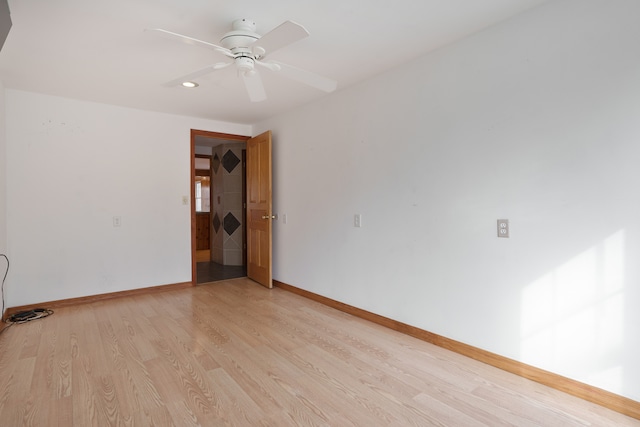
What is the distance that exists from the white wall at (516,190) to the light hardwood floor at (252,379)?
0.34 meters

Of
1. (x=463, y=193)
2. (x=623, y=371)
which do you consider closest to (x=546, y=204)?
(x=463, y=193)

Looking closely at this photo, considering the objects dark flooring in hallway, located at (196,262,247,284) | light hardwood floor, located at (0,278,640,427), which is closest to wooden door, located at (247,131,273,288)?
dark flooring in hallway, located at (196,262,247,284)

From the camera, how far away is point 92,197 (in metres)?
3.99

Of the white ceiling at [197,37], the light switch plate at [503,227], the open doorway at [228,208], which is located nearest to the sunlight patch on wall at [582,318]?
the light switch plate at [503,227]

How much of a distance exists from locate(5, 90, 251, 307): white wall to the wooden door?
0.82 meters

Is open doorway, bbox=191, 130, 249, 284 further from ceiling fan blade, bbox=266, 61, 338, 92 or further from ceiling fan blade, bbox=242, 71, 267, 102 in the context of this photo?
ceiling fan blade, bbox=266, 61, 338, 92

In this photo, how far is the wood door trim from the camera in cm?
187

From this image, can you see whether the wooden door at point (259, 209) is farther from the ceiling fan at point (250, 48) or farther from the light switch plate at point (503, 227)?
the light switch plate at point (503, 227)

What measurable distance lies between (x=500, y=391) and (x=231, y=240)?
5.14 metres

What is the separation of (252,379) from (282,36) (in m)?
2.10

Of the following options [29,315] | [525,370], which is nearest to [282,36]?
[525,370]

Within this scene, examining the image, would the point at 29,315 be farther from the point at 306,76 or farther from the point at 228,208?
the point at 306,76

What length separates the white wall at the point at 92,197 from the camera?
3588mm

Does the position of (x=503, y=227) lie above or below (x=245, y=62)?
below
